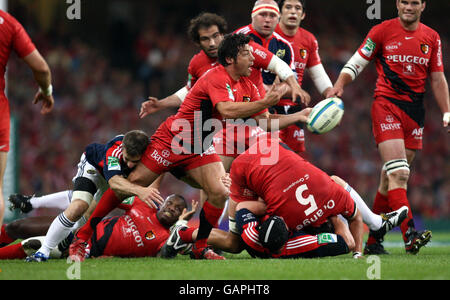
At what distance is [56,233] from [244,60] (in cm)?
247

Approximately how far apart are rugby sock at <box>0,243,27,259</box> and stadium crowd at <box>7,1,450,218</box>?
854cm

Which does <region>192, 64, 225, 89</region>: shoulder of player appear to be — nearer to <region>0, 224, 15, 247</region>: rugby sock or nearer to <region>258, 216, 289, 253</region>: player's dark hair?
<region>258, 216, 289, 253</region>: player's dark hair

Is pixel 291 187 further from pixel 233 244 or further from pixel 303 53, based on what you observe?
pixel 303 53

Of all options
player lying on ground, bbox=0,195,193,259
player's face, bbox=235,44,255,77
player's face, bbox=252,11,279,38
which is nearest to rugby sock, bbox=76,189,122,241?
player lying on ground, bbox=0,195,193,259

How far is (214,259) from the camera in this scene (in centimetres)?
623

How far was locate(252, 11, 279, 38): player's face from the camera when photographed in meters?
7.56

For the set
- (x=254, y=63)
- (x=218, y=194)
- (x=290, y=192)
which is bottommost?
(x=218, y=194)

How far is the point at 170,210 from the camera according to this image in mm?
6875

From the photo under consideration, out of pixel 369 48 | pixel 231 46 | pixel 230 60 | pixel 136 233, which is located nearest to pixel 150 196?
pixel 136 233

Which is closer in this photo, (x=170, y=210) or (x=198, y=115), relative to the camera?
(x=198, y=115)

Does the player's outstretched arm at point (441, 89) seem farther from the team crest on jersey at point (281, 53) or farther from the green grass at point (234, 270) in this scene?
the green grass at point (234, 270)

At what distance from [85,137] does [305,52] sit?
9.21 m

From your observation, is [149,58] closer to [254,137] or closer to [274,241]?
[254,137]

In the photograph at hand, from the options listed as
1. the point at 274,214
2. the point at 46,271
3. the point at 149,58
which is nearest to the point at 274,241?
the point at 274,214
